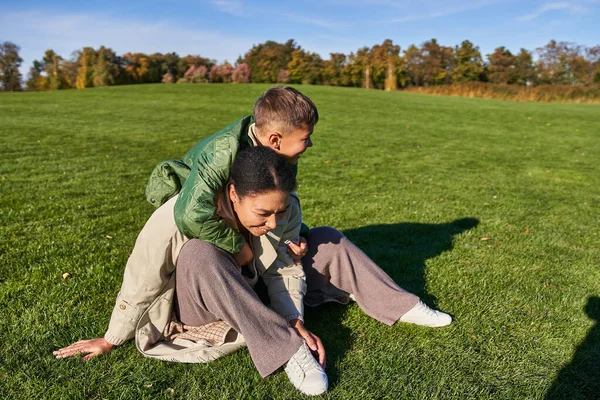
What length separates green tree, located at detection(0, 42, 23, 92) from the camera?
57.1 meters

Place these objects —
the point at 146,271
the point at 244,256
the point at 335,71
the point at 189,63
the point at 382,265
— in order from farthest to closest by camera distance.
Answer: the point at 189,63 < the point at 335,71 < the point at 382,265 < the point at 244,256 < the point at 146,271

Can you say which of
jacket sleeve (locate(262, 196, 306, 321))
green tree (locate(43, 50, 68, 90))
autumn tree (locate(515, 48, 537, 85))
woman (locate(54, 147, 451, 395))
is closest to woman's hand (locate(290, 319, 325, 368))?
woman (locate(54, 147, 451, 395))

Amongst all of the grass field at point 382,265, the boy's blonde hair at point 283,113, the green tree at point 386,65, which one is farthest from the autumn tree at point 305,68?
the boy's blonde hair at point 283,113

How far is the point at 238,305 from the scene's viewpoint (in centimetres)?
264

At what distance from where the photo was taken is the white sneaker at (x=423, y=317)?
11.0 feet

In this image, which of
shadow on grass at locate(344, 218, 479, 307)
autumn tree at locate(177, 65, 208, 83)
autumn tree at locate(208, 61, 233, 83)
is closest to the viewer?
shadow on grass at locate(344, 218, 479, 307)

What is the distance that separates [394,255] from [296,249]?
2.00 meters

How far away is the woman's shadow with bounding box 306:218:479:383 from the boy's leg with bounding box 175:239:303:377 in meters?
0.40

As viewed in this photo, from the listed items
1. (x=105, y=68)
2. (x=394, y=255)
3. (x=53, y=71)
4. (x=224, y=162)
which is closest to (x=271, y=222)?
(x=224, y=162)

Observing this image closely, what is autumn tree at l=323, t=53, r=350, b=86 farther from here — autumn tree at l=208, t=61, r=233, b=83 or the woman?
the woman

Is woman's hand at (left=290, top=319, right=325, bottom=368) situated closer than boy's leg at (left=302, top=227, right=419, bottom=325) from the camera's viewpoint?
Yes

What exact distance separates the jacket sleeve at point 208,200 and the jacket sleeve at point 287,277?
0.50 m

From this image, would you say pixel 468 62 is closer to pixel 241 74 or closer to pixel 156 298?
pixel 241 74

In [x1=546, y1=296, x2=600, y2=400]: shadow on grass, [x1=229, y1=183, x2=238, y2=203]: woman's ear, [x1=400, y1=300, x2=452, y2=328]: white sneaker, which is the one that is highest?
[x1=229, y1=183, x2=238, y2=203]: woman's ear
